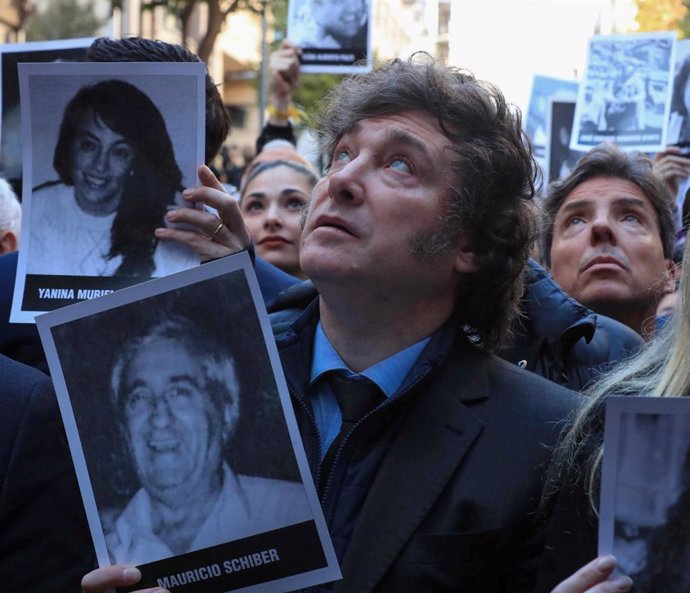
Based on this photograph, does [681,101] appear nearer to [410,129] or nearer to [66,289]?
[410,129]

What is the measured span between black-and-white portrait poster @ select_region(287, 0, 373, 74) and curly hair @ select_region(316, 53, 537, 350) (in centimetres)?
333

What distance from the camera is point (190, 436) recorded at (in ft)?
7.50

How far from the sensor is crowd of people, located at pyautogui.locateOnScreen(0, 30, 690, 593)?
91.7 inches

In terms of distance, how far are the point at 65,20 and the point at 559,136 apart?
16756mm

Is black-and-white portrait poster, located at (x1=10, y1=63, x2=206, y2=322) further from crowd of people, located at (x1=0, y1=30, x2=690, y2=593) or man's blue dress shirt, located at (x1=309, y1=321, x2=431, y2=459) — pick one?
man's blue dress shirt, located at (x1=309, y1=321, x2=431, y2=459)

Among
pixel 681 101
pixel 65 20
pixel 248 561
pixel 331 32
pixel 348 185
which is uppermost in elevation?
pixel 65 20

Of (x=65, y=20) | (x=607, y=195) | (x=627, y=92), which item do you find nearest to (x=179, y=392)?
(x=607, y=195)

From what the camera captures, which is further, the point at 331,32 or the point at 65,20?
the point at 65,20

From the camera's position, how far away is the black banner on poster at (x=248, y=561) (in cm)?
225

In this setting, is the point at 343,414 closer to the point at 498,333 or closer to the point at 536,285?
the point at 498,333

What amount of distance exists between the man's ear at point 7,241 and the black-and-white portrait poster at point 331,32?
2.32 metres

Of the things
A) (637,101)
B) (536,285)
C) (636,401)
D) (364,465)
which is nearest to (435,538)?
(364,465)

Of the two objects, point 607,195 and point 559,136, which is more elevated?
point 559,136

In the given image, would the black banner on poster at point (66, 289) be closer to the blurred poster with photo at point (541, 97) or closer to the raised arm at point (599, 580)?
the raised arm at point (599, 580)
